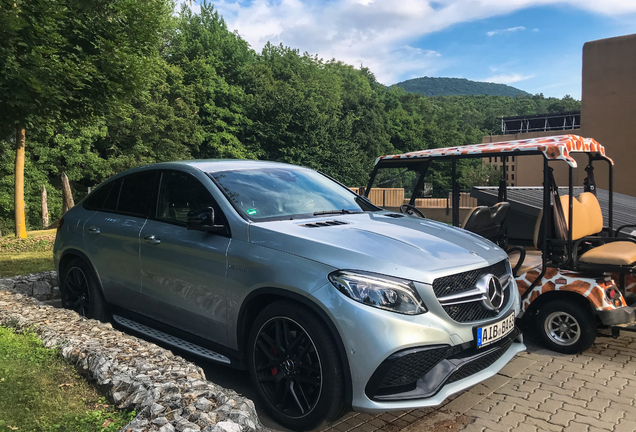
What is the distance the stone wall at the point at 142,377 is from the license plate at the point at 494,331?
1498mm

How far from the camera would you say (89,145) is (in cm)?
3309

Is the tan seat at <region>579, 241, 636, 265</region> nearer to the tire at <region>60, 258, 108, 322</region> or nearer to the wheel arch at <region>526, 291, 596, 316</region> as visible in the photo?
the wheel arch at <region>526, 291, 596, 316</region>

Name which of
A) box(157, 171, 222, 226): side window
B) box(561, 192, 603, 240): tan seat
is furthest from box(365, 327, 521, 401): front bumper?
box(561, 192, 603, 240): tan seat

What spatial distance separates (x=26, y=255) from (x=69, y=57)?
4.60 m

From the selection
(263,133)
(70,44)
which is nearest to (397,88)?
(263,133)

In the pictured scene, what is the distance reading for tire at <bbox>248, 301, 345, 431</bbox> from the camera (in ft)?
9.98

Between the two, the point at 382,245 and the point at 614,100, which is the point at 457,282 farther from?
the point at 614,100

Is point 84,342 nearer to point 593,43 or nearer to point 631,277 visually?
point 631,277

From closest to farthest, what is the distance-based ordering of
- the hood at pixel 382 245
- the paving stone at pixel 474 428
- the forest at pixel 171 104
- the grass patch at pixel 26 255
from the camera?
the hood at pixel 382 245
the paving stone at pixel 474 428
the grass patch at pixel 26 255
the forest at pixel 171 104

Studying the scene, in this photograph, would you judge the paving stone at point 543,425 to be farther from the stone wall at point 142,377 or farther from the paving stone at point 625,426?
the stone wall at point 142,377

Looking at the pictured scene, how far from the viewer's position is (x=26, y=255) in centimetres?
1184

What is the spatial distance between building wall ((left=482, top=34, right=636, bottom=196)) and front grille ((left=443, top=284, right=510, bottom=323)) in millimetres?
19277

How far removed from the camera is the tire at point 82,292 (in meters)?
5.06

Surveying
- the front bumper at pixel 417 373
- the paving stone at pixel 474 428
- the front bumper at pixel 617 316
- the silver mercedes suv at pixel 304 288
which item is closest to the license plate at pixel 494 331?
the silver mercedes suv at pixel 304 288
